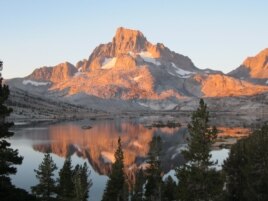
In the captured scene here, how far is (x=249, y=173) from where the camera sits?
51688 mm

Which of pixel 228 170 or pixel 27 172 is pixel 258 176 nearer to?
pixel 228 170

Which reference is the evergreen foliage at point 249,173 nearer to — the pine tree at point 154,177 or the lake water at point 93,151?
the pine tree at point 154,177

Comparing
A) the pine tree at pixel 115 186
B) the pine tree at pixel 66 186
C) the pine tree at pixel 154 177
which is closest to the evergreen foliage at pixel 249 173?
the pine tree at pixel 154 177

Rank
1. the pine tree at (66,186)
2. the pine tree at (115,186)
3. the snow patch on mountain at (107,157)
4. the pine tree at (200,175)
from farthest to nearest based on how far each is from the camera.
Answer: the snow patch on mountain at (107,157) < the pine tree at (115,186) < the pine tree at (66,186) < the pine tree at (200,175)

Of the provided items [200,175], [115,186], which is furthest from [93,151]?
[200,175]

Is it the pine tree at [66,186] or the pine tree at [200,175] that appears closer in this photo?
the pine tree at [200,175]

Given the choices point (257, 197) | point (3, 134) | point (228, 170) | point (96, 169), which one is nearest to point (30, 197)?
point (3, 134)

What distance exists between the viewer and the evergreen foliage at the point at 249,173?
48584mm

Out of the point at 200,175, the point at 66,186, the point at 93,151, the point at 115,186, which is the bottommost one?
the point at 93,151

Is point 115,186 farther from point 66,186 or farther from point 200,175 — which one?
point 200,175

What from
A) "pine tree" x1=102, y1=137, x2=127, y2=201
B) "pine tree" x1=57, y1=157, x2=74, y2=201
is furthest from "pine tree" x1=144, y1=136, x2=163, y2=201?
"pine tree" x1=57, y1=157, x2=74, y2=201

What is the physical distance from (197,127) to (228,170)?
2012 centimetres

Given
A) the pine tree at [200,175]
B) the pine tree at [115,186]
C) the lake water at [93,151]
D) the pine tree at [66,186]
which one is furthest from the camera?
the lake water at [93,151]

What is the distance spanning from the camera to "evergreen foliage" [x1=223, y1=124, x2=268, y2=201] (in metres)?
48.6
